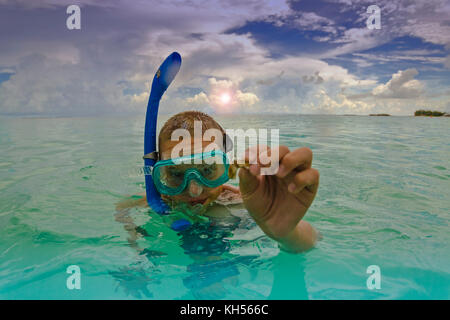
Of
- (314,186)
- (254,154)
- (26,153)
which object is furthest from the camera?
(26,153)

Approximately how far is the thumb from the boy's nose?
0.83 meters

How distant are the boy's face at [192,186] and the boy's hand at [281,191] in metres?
0.80

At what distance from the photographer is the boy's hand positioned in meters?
1.42

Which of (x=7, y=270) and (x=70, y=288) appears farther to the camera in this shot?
(x=7, y=270)

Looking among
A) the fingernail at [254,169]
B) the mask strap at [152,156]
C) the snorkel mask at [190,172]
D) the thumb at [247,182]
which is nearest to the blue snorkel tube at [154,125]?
the mask strap at [152,156]

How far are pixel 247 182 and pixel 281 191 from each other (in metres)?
0.26

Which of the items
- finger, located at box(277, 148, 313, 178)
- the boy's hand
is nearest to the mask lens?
the boy's hand

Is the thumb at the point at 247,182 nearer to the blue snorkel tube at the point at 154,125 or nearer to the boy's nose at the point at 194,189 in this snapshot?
the boy's nose at the point at 194,189

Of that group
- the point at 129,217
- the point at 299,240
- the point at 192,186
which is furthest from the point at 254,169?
the point at 129,217

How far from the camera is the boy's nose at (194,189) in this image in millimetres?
2365
